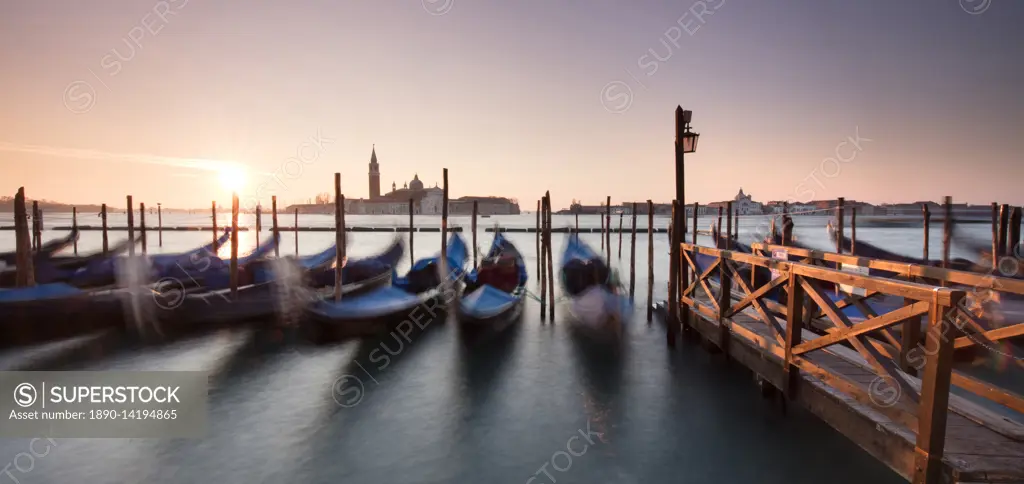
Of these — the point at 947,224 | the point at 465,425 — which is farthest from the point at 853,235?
the point at 465,425

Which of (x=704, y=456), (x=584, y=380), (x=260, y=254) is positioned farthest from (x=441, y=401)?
(x=260, y=254)

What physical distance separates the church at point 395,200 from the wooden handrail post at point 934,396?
109 meters

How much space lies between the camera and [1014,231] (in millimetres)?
11320

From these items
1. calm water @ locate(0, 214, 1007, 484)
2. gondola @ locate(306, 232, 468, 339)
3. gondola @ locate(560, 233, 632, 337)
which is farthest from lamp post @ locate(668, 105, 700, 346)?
gondola @ locate(306, 232, 468, 339)

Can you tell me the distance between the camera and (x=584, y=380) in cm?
702

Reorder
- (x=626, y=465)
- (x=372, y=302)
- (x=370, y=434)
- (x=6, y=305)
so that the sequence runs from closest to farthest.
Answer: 1. (x=626, y=465)
2. (x=370, y=434)
3. (x=6, y=305)
4. (x=372, y=302)

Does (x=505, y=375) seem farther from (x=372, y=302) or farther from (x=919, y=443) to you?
(x=919, y=443)

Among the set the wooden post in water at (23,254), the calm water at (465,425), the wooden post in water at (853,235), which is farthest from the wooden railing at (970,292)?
the wooden post in water at (23,254)

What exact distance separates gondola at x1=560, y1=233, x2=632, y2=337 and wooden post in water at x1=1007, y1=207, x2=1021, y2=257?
31.0 ft

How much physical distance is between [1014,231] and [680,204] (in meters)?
10.5

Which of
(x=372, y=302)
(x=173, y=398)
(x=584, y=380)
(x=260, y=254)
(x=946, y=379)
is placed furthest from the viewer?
(x=260, y=254)

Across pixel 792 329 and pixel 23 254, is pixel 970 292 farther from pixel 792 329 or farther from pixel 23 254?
pixel 23 254

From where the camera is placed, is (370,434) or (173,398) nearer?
(370,434)

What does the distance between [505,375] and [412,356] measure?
1855 millimetres
